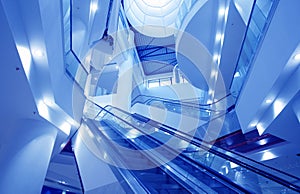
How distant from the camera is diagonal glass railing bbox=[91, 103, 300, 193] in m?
3.36

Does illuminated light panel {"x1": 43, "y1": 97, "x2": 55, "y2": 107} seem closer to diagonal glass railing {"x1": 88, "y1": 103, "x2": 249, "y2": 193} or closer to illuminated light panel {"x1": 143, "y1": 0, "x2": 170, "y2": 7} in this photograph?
diagonal glass railing {"x1": 88, "y1": 103, "x2": 249, "y2": 193}

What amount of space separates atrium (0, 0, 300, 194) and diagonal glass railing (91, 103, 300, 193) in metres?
0.02

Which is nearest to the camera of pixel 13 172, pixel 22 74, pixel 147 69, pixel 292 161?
pixel 22 74

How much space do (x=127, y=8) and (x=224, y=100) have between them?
1190 cm

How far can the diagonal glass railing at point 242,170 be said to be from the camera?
11.0 feet

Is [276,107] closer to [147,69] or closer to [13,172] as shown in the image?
[13,172]

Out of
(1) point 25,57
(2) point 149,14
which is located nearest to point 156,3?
(2) point 149,14

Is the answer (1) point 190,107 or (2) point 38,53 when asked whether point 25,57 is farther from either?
(1) point 190,107


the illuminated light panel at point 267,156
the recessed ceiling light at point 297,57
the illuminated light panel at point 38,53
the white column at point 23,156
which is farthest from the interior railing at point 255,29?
the white column at point 23,156

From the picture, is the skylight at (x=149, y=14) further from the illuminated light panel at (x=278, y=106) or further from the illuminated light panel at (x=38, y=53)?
the illuminated light panel at (x=38, y=53)

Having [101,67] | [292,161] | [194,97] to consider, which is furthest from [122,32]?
[292,161]

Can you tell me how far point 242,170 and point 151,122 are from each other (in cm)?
386

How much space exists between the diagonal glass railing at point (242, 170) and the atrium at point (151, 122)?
0.02 m

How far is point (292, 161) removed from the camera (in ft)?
21.4
